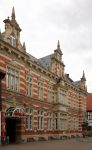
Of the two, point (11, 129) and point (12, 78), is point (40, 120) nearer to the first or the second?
point (11, 129)

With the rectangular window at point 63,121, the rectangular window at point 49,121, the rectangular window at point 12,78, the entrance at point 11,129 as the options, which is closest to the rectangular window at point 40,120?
the rectangular window at point 49,121

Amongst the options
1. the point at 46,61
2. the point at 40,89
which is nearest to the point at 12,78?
the point at 40,89

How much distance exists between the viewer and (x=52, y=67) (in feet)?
153

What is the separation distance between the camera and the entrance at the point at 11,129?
35.0 meters

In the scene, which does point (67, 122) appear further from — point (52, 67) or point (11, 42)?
point (11, 42)

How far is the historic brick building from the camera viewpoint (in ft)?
107

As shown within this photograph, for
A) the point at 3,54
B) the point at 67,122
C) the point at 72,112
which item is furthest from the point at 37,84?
the point at 72,112

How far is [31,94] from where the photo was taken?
39.0 metres

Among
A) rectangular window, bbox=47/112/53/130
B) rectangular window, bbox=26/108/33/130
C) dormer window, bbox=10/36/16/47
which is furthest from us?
rectangular window, bbox=47/112/53/130

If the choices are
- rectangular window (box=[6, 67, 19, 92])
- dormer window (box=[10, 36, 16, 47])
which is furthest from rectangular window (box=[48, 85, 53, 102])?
dormer window (box=[10, 36, 16, 47])

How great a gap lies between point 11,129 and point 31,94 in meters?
5.40

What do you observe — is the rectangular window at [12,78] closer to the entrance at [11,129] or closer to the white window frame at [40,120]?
the entrance at [11,129]

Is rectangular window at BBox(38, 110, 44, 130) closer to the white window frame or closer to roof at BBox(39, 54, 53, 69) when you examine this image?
the white window frame

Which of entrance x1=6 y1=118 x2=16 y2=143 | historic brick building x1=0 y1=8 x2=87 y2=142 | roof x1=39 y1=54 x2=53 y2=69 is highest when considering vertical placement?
roof x1=39 y1=54 x2=53 y2=69
